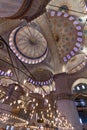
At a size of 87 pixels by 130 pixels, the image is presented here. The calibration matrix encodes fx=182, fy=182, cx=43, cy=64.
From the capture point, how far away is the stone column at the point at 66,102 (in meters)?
8.98

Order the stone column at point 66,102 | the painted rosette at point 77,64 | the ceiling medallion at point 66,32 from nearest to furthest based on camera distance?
the stone column at point 66,102, the ceiling medallion at point 66,32, the painted rosette at point 77,64

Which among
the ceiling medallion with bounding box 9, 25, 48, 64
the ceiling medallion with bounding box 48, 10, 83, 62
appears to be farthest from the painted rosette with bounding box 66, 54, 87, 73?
the ceiling medallion with bounding box 9, 25, 48, 64

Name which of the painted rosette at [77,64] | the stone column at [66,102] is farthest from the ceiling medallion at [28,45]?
the stone column at [66,102]

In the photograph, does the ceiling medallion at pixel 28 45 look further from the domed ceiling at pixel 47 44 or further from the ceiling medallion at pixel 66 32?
the ceiling medallion at pixel 66 32

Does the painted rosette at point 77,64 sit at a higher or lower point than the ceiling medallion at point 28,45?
lower

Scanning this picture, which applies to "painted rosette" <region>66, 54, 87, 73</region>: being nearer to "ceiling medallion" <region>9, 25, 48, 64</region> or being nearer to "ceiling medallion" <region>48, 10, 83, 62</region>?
"ceiling medallion" <region>48, 10, 83, 62</region>

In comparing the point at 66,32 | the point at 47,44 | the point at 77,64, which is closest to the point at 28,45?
the point at 47,44

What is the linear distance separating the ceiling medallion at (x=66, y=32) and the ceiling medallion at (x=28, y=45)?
6.53 feet

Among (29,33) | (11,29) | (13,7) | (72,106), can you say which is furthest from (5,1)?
(29,33)

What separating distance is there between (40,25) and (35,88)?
7.70 meters

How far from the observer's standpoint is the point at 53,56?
11430 millimetres

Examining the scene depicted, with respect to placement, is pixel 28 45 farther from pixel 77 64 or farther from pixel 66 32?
pixel 77 64

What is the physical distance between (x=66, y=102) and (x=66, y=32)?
16.3 feet

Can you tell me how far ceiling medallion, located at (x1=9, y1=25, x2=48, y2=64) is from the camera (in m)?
13.8
